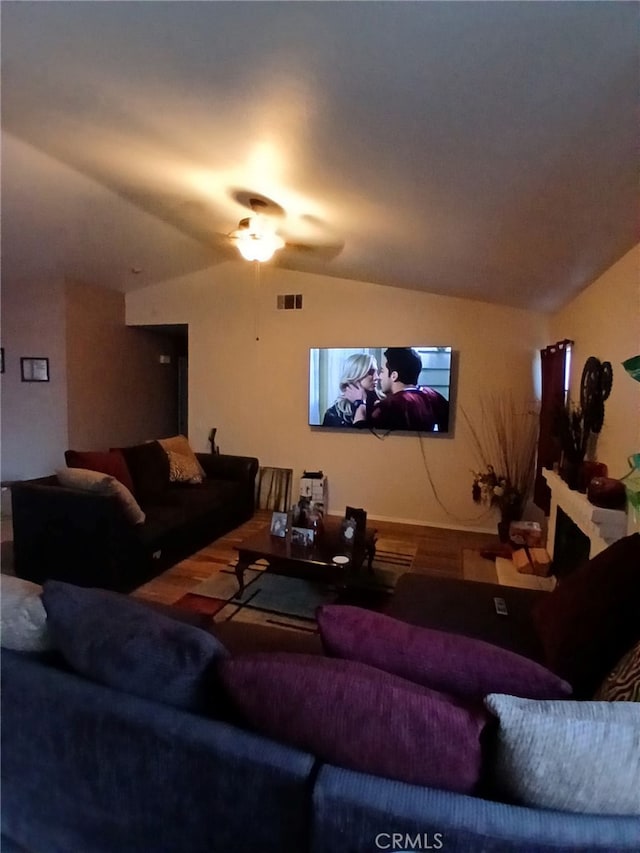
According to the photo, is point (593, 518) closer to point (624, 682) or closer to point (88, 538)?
point (624, 682)

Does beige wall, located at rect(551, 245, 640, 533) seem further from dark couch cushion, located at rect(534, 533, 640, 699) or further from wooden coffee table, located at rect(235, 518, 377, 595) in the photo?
wooden coffee table, located at rect(235, 518, 377, 595)

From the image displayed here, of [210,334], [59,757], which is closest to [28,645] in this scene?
[59,757]

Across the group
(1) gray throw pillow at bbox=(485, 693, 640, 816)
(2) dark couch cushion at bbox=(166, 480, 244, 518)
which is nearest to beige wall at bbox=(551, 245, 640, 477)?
(1) gray throw pillow at bbox=(485, 693, 640, 816)

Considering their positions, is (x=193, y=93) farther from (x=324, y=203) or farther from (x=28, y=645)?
(x=28, y=645)

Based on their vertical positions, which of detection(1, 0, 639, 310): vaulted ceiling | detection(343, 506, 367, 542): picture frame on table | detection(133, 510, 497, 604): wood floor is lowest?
detection(133, 510, 497, 604): wood floor

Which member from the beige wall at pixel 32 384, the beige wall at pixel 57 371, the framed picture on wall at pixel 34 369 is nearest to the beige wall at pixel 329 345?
the beige wall at pixel 57 371

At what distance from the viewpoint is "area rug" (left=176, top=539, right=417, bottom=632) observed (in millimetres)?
2756

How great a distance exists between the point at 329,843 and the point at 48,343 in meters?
5.29

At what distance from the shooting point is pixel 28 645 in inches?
48.3

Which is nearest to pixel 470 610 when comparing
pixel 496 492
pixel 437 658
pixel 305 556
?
pixel 437 658

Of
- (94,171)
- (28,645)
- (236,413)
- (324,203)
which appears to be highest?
(94,171)

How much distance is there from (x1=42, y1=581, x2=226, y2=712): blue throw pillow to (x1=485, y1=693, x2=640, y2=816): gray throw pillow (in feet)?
2.12

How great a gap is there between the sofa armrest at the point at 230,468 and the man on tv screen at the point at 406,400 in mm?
1354

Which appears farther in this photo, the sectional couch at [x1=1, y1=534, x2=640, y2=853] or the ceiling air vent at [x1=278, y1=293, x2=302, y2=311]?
the ceiling air vent at [x1=278, y1=293, x2=302, y2=311]
